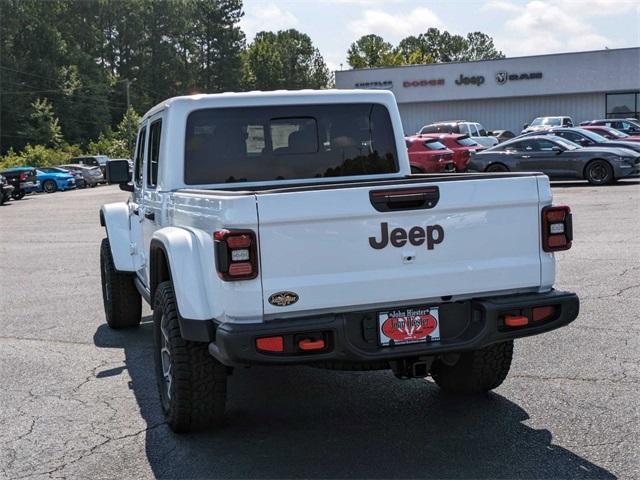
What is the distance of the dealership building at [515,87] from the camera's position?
169 ft

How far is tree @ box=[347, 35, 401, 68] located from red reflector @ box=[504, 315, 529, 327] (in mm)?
102977

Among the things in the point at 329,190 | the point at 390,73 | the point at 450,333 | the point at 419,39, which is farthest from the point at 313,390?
the point at 419,39

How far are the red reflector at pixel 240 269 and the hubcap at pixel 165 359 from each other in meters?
0.93

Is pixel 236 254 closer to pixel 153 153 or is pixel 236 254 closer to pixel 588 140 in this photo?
pixel 153 153

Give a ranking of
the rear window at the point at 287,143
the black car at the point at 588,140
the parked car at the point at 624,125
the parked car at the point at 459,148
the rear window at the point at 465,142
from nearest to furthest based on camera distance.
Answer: the rear window at the point at 287,143 < the black car at the point at 588,140 < the parked car at the point at 459,148 < the rear window at the point at 465,142 < the parked car at the point at 624,125

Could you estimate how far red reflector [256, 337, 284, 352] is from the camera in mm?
4051

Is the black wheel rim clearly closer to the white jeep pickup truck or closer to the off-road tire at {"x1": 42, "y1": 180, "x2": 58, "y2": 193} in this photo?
the white jeep pickup truck

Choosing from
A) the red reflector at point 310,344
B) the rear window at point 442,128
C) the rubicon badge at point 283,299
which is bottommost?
the red reflector at point 310,344

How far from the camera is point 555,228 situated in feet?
15.0

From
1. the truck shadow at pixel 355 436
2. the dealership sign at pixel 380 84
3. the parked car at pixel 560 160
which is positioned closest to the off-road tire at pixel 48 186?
the parked car at pixel 560 160

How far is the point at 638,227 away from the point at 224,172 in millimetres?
9833

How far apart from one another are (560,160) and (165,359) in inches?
767

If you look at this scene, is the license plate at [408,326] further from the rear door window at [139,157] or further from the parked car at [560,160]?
the parked car at [560,160]

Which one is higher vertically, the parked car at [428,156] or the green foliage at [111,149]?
the green foliage at [111,149]
